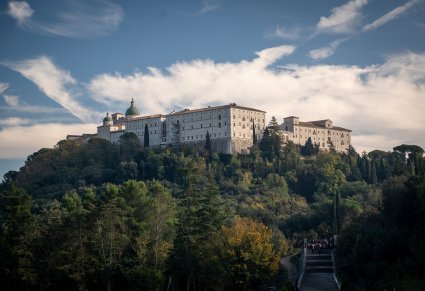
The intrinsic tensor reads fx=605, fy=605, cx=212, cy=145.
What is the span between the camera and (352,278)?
32312 millimetres

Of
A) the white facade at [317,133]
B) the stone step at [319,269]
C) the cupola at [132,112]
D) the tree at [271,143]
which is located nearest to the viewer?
the stone step at [319,269]

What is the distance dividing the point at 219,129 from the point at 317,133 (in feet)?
69.9

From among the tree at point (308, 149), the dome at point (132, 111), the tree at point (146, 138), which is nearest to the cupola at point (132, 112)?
the dome at point (132, 111)

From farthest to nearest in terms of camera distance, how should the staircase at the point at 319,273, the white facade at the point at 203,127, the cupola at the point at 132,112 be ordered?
1. the cupola at the point at 132,112
2. the white facade at the point at 203,127
3. the staircase at the point at 319,273

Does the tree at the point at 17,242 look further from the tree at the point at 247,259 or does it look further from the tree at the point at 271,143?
the tree at the point at 271,143

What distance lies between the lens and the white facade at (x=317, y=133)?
349 feet

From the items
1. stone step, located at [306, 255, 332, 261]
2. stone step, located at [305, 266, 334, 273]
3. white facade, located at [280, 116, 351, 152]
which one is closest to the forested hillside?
stone step, located at [305, 266, 334, 273]

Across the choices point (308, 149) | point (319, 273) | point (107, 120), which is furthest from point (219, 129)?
point (319, 273)

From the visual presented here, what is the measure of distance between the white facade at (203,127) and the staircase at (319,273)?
58057 millimetres

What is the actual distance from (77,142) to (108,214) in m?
74.3

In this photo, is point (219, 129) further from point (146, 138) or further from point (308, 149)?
point (308, 149)

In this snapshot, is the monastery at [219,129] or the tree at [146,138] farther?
the tree at [146,138]

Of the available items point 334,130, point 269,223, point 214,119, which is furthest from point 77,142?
point 269,223

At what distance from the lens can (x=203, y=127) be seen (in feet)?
332
